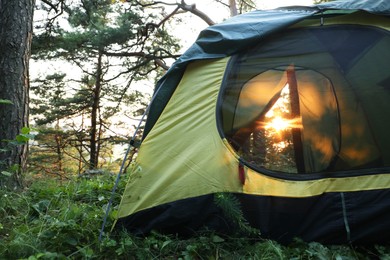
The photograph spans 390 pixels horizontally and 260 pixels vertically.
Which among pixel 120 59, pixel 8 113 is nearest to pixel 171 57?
pixel 120 59

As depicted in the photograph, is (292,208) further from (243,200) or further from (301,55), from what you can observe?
(301,55)

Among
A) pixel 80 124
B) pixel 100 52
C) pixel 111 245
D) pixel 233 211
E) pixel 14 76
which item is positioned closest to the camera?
pixel 111 245

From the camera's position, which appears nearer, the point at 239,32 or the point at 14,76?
the point at 239,32

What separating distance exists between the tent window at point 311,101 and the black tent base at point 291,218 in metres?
0.25

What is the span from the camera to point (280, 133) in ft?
8.19

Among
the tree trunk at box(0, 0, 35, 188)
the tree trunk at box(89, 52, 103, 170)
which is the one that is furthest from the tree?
the tree trunk at box(0, 0, 35, 188)

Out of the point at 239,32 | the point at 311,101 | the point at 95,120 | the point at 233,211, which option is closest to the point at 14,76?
the point at 239,32

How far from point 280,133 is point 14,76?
8.51 ft

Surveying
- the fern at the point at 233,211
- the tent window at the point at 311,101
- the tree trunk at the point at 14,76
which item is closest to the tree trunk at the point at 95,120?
the tree trunk at the point at 14,76

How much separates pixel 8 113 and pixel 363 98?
318cm

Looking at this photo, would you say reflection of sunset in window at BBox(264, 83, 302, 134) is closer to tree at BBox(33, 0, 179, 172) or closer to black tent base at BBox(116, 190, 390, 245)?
black tent base at BBox(116, 190, 390, 245)

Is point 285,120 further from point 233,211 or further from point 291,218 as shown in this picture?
point 233,211

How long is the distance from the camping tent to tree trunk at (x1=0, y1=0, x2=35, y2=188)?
1384mm

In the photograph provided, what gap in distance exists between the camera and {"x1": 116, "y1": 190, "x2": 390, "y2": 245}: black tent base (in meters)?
2.18
